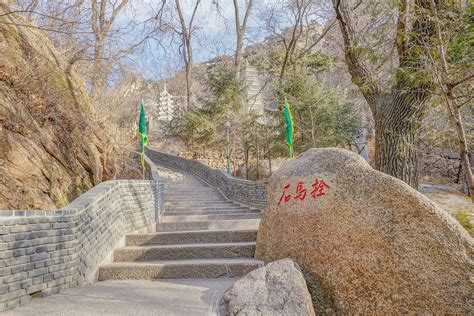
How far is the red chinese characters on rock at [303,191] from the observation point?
3939 millimetres

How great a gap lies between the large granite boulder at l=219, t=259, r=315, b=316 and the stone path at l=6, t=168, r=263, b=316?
25 centimetres

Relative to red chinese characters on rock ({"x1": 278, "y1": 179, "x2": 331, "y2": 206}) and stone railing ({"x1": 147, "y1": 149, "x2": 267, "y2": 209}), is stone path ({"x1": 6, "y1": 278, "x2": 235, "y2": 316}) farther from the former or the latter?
stone railing ({"x1": 147, "y1": 149, "x2": 267, "y2": 209})

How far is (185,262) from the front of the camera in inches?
183

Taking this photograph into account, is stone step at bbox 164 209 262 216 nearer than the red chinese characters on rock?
No

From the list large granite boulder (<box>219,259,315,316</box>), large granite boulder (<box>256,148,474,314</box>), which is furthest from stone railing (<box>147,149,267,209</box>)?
large granite boulder (<box>219,259,315,316</box>)

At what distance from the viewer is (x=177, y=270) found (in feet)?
14.7

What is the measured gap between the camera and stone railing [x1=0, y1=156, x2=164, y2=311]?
2986 millimetres

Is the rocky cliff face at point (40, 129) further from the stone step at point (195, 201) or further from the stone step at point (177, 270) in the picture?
the stone step at point (195, 201)

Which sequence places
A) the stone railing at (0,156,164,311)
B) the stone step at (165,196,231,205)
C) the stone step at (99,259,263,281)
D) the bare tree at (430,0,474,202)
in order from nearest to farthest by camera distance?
the stone railing at (0,156,164,311) → the bare tree at (430,0,474,202) → the stone step at (99,259,263,281) → the stone step at (165,196,231,205)

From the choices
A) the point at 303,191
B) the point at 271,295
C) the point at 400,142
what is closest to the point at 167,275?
the point at 271,295

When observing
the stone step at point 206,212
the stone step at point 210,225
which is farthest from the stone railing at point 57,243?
the stone step at point 206,212

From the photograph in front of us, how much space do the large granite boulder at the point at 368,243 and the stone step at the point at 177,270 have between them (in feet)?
1.61

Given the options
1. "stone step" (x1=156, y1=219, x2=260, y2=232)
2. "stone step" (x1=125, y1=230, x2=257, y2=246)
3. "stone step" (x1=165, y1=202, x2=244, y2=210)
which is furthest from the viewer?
"stone step" (x1=165, y1=202, x2=244, y2=210)

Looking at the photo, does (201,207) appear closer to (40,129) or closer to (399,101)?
(40,129)
